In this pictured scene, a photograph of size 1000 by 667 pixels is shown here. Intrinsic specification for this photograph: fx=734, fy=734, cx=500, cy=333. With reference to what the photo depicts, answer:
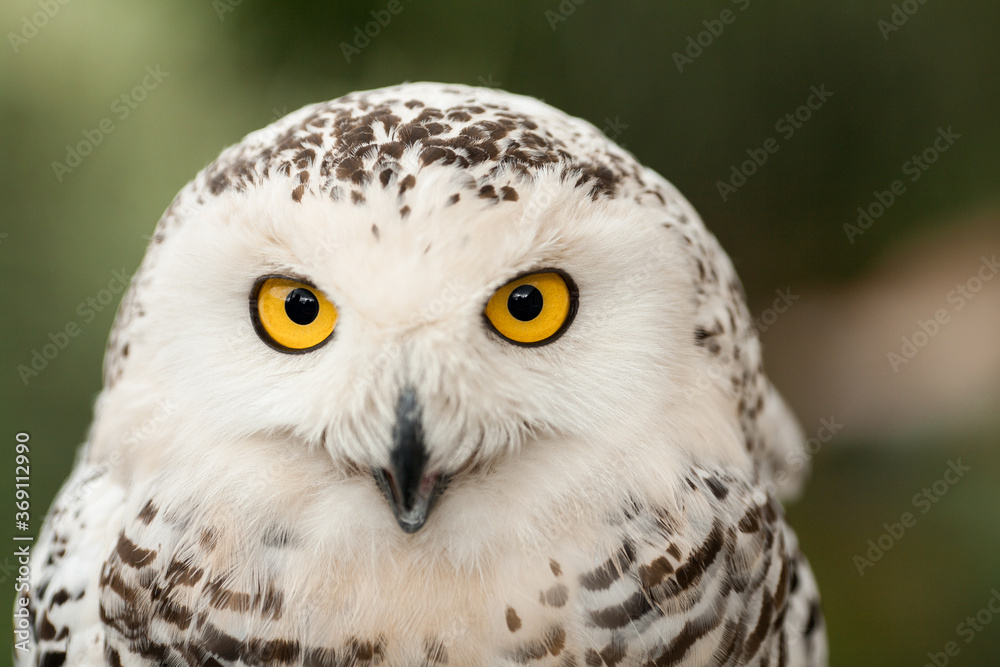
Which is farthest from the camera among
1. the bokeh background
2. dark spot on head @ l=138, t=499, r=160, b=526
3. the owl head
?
the bokeh background

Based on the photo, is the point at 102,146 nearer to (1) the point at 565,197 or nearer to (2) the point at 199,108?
(2) the point at 199,108

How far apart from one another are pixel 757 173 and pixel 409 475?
2041 mm

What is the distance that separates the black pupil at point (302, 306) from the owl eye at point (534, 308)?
16 cm

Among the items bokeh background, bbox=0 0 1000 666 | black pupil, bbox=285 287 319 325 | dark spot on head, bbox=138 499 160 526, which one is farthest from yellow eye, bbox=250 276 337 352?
bokeh background, bbox=0 0 1000 666

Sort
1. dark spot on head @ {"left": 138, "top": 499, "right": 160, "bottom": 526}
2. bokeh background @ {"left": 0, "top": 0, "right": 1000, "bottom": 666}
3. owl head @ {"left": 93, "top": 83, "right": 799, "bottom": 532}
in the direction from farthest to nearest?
bokeh background @ {"left": 0, "top": 0, "right": 1000, "bottom": 666}, dark spot on head @ {"left": 138, "top": 499, "right": 160, "bottom": 526}, owl head @ {"left": 93, "top": 83, "right": 799, "bottom": 532}

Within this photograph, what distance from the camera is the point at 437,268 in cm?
64

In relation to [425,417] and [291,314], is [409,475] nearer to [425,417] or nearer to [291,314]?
[425,417]

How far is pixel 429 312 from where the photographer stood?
64 cm

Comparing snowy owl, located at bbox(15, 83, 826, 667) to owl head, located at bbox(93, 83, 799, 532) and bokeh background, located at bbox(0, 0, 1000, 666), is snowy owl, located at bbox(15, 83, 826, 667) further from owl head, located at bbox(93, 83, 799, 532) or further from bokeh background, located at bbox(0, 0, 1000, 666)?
bokeh background, located at bbox(0, 0, 1000, 666)

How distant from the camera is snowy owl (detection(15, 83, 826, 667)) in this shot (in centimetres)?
66

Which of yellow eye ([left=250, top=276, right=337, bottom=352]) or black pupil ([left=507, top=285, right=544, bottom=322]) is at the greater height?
black pupil ([left=507, top=285, right=544, bottom=322])

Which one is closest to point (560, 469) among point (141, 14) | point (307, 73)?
point (307, 73)

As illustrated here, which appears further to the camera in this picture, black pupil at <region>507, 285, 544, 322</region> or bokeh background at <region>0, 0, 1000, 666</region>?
bokeh background at <region>0, 0, 1000, 666</region>

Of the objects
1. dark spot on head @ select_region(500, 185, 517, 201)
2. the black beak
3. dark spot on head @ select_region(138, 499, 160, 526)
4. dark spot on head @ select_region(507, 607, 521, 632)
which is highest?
dark spot on head @ select_region(500, 185, 517, 201)
